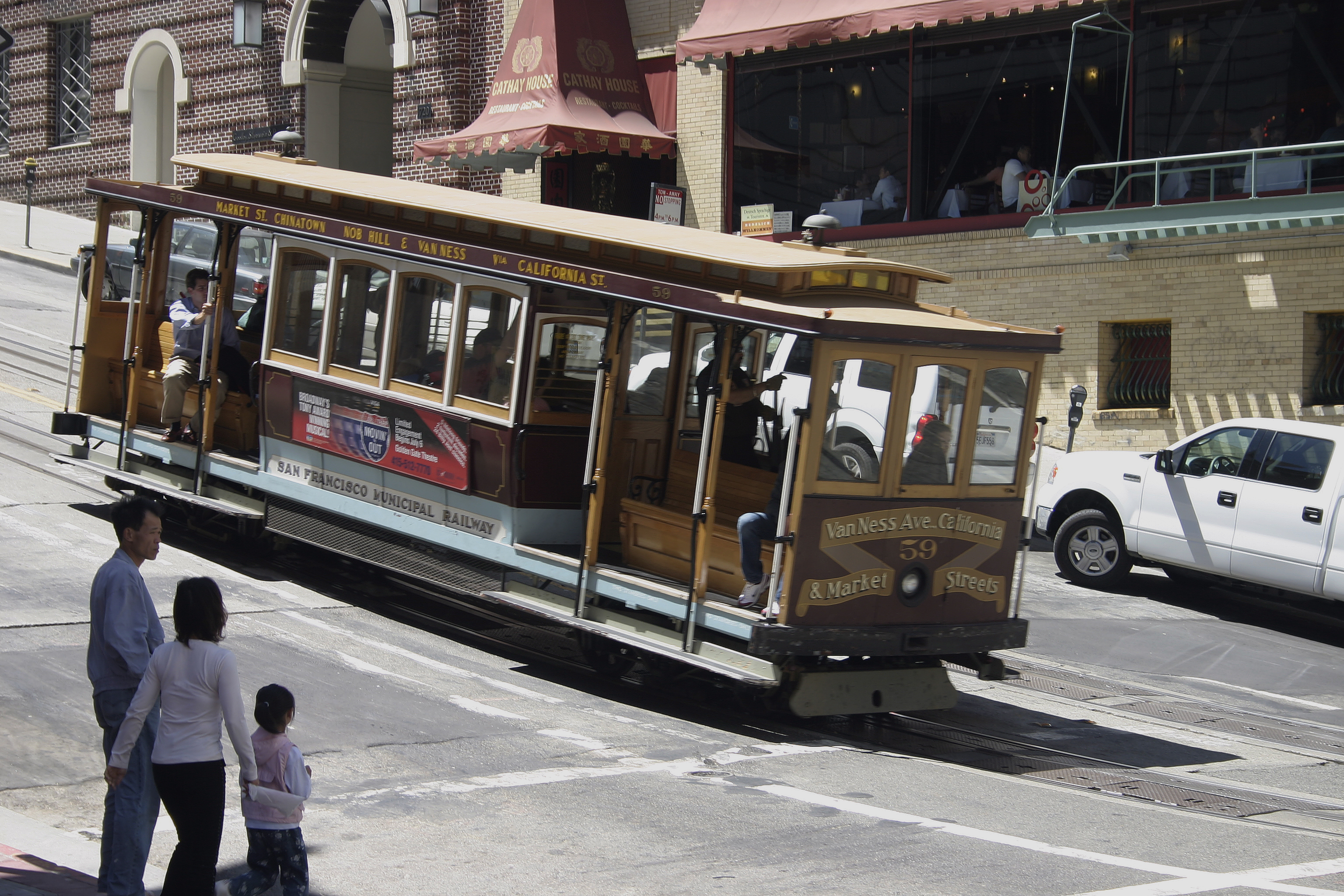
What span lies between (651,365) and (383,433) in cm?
215

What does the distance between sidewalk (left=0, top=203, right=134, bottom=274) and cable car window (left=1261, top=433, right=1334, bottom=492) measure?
52.3 feet

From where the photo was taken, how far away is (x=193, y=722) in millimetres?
5492

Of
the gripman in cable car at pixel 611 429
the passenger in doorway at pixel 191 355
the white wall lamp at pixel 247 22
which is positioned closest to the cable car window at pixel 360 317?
the gripman in cable car at pixel 611 429

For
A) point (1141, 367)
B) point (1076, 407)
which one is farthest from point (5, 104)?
point (1076, 407)

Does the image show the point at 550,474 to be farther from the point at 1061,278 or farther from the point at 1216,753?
the point at 1061,278

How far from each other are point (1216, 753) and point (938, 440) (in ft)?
9.14

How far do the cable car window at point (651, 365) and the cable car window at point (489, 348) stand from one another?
0.85 m

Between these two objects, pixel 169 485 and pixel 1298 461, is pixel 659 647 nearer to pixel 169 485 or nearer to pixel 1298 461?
pixel 169 485

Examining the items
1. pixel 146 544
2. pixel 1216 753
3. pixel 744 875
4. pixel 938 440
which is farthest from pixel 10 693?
pixel 1216 753

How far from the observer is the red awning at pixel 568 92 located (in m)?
21.7

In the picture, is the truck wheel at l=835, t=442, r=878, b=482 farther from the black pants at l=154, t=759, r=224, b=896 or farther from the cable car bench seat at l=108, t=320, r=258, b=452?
the cable car bench seat at l=108, t=320, r=258, b=452

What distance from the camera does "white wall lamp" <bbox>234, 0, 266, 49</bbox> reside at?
1091 inches

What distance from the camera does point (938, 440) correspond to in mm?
9406

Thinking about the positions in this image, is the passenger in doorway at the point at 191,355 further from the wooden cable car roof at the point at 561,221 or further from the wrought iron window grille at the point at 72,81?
the wrought iron window grille at the point at 72,81
